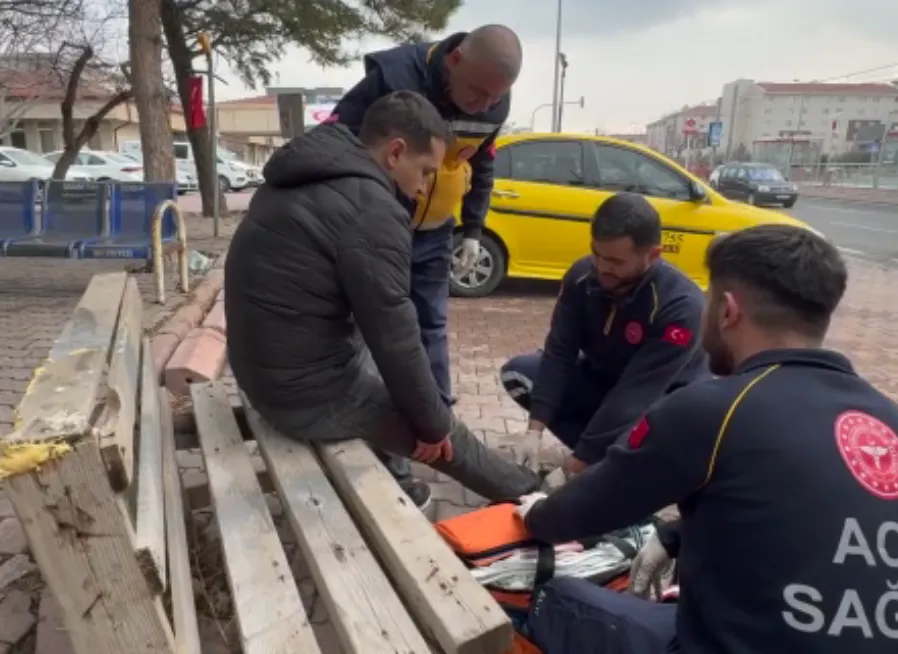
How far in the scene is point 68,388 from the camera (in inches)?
54.6

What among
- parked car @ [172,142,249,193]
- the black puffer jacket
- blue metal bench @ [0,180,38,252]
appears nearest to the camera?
the black puffer jacket

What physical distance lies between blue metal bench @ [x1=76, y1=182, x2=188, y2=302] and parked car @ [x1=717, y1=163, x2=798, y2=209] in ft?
66.6

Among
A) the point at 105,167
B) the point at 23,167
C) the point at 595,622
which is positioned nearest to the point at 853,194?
the point at 105,167

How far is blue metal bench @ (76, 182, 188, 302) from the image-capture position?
20.3 ft

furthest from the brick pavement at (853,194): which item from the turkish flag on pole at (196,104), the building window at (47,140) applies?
the building window at (47,140)

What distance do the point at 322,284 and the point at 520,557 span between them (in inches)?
34.4

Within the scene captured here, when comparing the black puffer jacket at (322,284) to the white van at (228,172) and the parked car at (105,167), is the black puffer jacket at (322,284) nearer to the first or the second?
the parked car at (105,167)

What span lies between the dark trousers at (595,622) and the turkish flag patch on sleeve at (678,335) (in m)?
1.17

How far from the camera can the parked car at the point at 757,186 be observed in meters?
23.6

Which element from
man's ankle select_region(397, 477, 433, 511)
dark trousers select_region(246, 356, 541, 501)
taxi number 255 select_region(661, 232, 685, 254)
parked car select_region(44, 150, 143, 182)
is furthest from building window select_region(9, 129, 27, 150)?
dark trousers select_region(246, 356, 541, 501)

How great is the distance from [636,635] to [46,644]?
1.64 meters

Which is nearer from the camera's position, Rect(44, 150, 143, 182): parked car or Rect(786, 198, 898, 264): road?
Rect(786, 198, 898, 264): road

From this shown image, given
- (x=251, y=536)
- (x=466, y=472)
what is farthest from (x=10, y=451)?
(x=466, y=472)

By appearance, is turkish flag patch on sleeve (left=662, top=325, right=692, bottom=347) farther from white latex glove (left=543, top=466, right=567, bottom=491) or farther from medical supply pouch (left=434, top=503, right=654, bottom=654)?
medical supply pouch (left=434, top=503, right=654, bottom=654)
